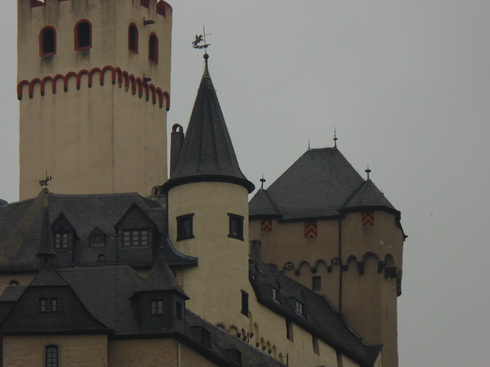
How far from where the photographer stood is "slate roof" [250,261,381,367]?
134125mm

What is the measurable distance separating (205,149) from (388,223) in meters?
21.0

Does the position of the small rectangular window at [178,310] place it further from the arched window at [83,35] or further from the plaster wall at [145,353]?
the arched window at [83,35]

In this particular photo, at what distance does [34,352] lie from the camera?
373 ft

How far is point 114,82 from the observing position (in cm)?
14450

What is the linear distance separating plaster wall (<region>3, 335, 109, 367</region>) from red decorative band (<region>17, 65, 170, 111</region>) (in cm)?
3257

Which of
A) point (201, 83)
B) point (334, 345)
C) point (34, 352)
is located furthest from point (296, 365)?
point (34, 352)

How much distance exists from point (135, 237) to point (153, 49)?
72.2 ft

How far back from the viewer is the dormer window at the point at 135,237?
127625mm

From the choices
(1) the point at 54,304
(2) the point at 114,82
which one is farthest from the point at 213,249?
(2) the point at 114,82

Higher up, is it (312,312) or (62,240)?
(62,240)

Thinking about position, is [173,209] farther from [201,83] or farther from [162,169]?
[162,169]

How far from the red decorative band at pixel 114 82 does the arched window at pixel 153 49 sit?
5.23ft

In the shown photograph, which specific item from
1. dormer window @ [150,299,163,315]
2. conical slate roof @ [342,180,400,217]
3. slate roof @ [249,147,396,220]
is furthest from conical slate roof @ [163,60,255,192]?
slate roof @ [249,147,396,220]

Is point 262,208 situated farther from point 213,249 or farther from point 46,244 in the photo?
point 46,244
